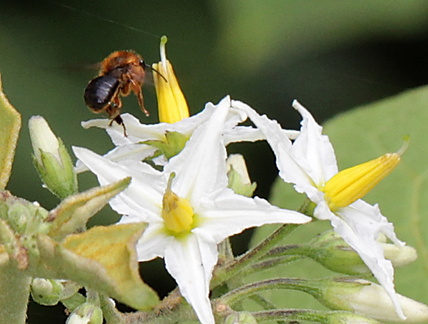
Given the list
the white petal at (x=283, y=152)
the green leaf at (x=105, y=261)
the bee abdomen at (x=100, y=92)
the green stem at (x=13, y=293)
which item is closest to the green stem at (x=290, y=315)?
the white petal at (x=283, y=152)

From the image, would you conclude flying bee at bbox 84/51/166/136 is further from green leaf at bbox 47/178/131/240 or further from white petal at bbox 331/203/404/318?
green leaf at bbox 47/178/131/240

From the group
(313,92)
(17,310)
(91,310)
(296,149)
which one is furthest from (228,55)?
(17,310)

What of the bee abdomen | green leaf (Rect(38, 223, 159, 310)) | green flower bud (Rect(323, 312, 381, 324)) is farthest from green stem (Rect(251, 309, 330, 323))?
the bee abdomen

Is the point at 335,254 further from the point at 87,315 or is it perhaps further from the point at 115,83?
the point at 115,83

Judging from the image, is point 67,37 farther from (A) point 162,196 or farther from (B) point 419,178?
(A) point 162,196

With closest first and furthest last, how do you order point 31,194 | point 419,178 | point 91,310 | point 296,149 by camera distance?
point 91,310 → point 296,149 → point 419,178 → point 31,194

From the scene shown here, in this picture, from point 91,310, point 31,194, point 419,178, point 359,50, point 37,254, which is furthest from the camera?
point 359,50
